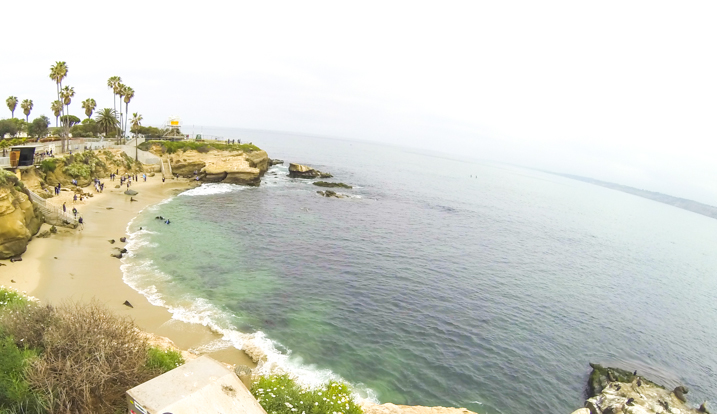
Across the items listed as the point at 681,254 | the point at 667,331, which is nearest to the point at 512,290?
the point at 667,331

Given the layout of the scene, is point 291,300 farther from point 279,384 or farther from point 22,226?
point 22,226

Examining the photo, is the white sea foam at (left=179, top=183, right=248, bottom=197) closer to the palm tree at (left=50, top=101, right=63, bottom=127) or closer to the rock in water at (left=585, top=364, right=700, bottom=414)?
the palm tree at (left=50, top=101, right=63, bottom=127)

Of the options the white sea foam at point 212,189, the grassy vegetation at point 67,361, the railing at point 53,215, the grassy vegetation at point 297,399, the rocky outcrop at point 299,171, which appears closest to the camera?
the grassy vegetation at point 67,361

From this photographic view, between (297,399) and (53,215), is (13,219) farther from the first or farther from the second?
(297,399)

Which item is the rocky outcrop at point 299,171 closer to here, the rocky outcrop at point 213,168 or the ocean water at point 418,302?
the rocky outcrop at point 213,168

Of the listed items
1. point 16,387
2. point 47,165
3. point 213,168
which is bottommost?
point 16,387

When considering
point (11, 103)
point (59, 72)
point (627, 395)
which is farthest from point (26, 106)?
point (627, 395)

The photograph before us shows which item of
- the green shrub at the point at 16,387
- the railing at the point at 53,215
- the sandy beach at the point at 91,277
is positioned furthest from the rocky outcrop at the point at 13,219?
the green shrub at the point at 16,387

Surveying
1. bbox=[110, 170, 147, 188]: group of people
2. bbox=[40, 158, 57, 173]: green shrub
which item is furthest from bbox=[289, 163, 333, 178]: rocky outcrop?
bbox=[40, 158, 57, 173]: green shrub
